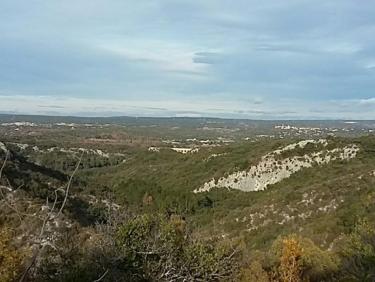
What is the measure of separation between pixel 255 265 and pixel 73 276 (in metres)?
10.1

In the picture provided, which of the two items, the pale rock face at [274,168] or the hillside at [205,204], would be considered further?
the pale rock face at [274,168]

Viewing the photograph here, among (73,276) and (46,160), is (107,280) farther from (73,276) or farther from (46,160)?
(46,160)

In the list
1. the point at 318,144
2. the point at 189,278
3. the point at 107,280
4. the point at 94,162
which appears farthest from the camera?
the point at 94,162

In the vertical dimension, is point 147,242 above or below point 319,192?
above

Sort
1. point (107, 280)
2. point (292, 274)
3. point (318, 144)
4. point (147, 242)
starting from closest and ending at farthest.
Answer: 1. point (107, 280)
2. point (147, 242)
3. point (292, 274)
4. point (318, 144)

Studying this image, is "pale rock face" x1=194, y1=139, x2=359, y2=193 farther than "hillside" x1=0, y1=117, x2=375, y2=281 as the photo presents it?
Yes

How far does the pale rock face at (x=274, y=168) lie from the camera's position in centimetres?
7544

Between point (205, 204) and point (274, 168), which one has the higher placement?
point (274, 168)

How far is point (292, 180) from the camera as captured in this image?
7350 centimetres

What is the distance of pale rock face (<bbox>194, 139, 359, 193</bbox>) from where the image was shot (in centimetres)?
7544

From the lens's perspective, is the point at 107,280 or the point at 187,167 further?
the point at 187,167

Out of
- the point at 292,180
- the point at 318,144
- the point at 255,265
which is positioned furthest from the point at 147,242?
the point at 318,144

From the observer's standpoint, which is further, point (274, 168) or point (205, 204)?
point (274, 168)

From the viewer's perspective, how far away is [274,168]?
263 ft
